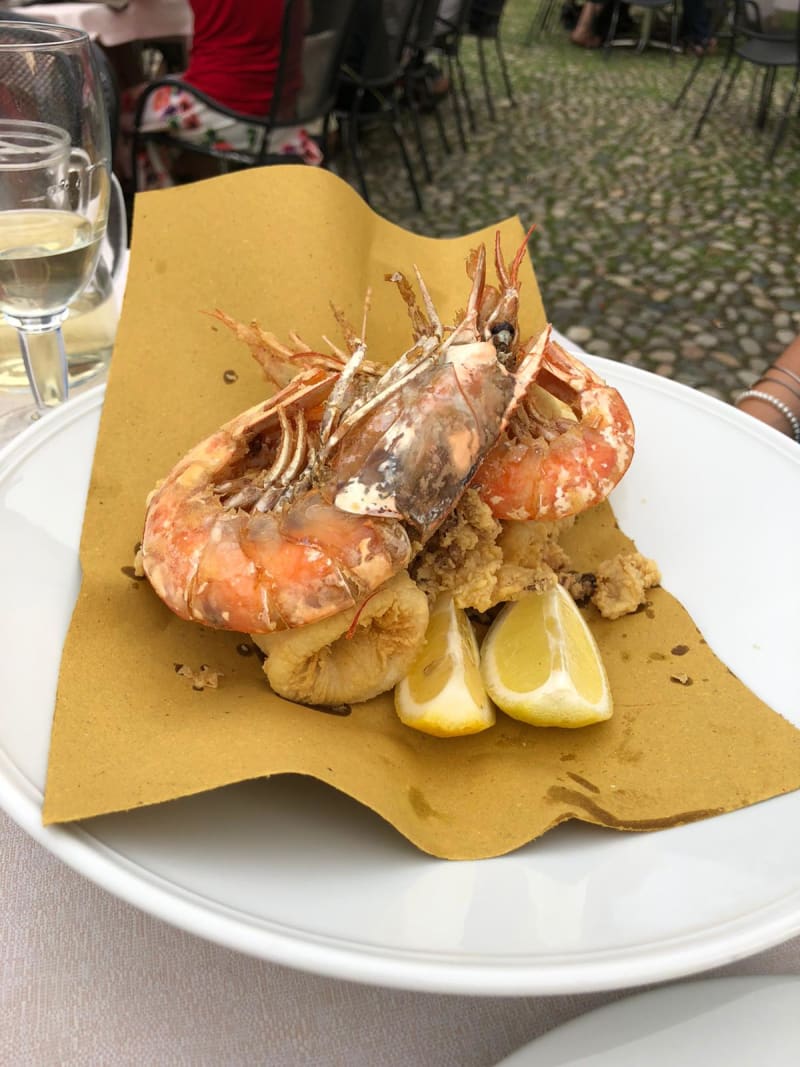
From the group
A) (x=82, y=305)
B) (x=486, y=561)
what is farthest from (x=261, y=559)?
(x=82, y=305)

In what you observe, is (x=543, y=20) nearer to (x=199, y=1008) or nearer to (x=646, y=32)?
(x=646, y=32)

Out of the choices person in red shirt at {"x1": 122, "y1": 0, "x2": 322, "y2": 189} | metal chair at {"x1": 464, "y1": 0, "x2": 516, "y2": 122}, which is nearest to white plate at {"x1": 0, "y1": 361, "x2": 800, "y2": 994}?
person in red shirt at {"x1": 122, "y1": 0, "x2": 322, "y2": 189}

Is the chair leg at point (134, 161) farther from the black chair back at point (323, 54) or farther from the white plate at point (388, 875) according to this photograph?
the white plate at point (388, 875)

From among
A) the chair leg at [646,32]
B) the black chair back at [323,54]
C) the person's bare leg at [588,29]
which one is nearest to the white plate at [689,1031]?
the black chair back at [323,54]

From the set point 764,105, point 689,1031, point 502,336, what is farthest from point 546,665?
point 764,105

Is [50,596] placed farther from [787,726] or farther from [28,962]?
[787,726]

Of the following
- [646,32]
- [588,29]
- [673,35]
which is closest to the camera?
[673,35]

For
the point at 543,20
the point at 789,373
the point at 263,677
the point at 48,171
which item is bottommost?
the point at 543,20
